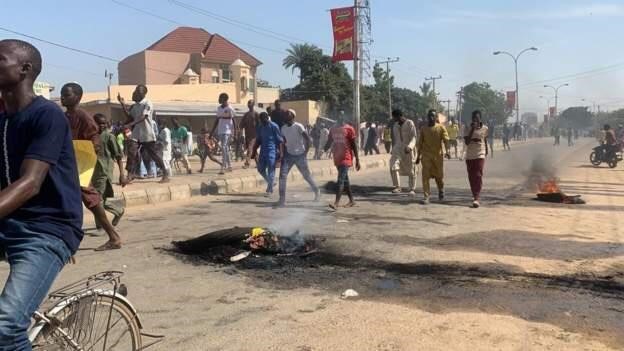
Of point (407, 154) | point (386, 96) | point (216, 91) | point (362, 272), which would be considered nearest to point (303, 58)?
point (386, 96)

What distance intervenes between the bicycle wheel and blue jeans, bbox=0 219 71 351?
357mm

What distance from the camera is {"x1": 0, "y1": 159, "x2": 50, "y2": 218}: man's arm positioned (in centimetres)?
229

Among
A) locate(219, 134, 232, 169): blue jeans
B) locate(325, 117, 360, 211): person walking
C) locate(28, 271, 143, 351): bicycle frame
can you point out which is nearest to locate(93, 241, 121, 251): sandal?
locate(28, 271, 143, 351): bicycle frame

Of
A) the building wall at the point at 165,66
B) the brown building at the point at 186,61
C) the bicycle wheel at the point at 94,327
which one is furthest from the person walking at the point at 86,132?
the building wall at the point at 165,66

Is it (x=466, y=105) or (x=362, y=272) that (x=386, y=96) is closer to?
(x=466, y=105)

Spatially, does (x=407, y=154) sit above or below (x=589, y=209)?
above

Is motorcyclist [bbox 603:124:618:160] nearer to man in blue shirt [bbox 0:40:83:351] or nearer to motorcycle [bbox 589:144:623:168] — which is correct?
motorcycle [bbox 589:144:623:168]

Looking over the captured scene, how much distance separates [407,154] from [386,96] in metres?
Result: 52.2

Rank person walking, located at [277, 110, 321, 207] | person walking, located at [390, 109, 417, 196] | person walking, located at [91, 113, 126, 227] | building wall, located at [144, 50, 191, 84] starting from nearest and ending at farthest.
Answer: person walking, located at [91, 113, 126, 227] < person walking, located at [277, 110, 321, 207] < person walking, located at [390, 109, 417, 196] < building wall, located at [144, 50, 191, 84]

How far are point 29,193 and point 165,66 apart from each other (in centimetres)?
5330

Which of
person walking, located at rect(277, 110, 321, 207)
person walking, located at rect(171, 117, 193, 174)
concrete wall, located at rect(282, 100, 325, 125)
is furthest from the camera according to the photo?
concrete wall, located at rect(282, 100, 325, 125)

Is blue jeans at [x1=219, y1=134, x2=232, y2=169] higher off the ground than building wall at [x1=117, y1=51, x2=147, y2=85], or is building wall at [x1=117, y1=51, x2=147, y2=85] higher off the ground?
building wall at [x1=117, y1=51, x2=147, y2=85]

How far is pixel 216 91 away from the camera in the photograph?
145 feet

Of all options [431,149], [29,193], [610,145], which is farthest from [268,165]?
[610,145]
